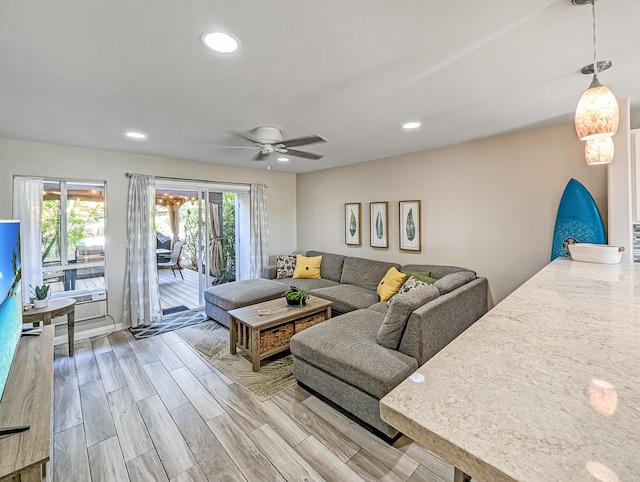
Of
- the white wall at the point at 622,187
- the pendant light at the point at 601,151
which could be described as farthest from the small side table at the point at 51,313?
the white wall at the point at 622,187

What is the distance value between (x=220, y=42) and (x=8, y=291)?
5.54 feet

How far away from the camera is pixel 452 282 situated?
9.48ft

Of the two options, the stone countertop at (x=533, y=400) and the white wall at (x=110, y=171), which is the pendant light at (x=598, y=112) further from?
the white wall at (x=110, y=171)

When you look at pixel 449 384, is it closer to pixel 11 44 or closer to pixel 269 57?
pixel 269 57

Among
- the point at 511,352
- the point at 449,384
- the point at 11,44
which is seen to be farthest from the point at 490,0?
the point at 11,44

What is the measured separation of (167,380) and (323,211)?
3731mm

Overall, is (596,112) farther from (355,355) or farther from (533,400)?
(355,355)

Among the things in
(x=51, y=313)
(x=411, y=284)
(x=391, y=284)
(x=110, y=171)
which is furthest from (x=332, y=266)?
(x=51, y=313)

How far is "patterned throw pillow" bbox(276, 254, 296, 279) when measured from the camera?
5.16 meters

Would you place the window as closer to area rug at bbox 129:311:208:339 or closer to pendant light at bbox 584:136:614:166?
area rug at bbox 129:311:208:339

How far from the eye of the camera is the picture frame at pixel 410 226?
4102mm

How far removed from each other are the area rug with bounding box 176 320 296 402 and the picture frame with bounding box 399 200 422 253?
7.61 feet

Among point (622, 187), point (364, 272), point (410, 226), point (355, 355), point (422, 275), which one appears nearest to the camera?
point (355, 355)

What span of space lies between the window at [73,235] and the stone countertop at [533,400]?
179 inches
